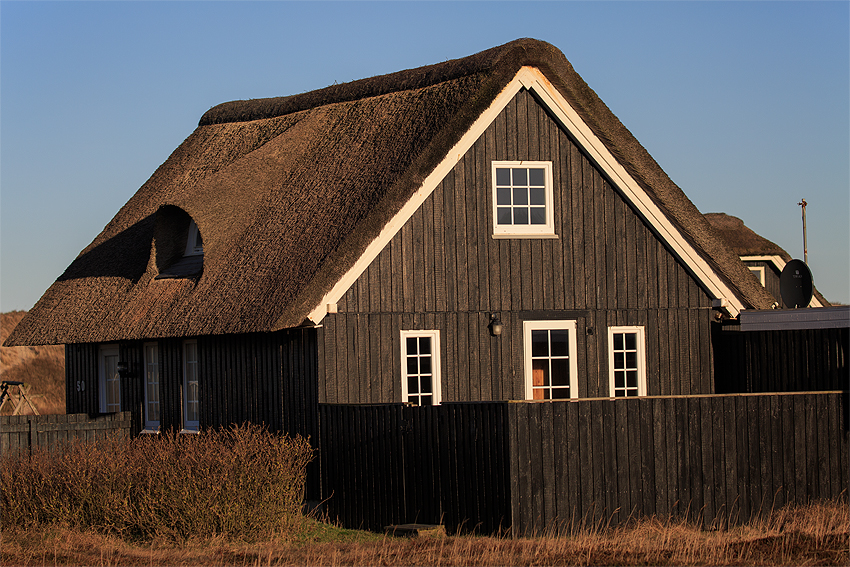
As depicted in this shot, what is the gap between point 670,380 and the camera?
15805 millimetres

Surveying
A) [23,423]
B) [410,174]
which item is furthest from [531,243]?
[23,423]

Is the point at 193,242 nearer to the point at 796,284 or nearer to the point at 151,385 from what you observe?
the point at 151,385

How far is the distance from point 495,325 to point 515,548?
5000 mm

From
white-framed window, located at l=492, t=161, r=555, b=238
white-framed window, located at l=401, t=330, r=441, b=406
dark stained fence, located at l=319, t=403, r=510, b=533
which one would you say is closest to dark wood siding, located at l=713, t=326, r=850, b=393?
white-framed window, located at l=492, t=161, r=555, b=238

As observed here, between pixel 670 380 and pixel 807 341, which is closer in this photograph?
pixel 807 341

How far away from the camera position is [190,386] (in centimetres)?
1742

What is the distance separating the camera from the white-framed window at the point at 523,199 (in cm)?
1545

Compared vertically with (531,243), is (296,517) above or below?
below

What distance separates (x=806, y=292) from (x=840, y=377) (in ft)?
7.03

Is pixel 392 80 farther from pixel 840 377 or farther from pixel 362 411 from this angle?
pixel 840 377

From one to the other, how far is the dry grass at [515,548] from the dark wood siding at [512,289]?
322 centimetres

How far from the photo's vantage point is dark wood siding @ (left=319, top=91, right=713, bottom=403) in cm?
1466

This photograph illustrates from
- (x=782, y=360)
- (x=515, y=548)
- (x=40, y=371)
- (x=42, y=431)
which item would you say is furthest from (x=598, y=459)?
(x=40, y=371)

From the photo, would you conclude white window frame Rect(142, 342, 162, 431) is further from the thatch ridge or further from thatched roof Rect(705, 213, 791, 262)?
thatched roof Rect(705, 213, 791, 262)
